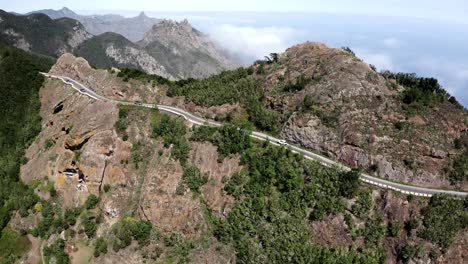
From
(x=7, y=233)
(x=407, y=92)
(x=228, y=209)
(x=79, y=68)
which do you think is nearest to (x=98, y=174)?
(x=7, y=233)

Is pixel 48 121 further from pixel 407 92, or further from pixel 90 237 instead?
pixel 407 92

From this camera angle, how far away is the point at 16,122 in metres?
85.2

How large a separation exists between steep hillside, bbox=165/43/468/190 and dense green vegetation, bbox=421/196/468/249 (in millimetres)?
4897

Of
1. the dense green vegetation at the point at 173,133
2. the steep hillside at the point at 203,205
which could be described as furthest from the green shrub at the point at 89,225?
the dense green vegetation at the point at 173,133

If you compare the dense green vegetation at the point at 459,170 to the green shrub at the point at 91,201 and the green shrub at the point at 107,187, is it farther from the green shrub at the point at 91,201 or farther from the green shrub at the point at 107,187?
the green shrub at the point at 91,201

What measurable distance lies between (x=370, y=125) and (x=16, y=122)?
257 feet

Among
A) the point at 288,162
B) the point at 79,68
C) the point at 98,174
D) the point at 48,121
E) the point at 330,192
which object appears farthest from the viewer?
the point at 79,68

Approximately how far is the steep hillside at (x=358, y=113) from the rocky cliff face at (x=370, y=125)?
140mm

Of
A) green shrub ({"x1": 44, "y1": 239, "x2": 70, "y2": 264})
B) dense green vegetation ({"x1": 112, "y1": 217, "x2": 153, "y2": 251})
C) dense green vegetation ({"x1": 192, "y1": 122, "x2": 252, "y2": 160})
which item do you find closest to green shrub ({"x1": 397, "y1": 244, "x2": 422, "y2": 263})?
dense green vegetation ({"x1": 192, "y1": 122, "x2": 252, "y2": 160})

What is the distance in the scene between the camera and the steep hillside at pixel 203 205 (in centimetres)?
4984

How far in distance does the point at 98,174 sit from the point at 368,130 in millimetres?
46090

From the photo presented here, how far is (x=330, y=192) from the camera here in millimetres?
52656

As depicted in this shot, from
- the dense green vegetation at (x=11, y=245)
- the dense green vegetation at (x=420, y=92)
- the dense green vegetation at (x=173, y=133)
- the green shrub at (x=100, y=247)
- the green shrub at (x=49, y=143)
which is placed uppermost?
the dense green vegetation at (x=420, y=92)

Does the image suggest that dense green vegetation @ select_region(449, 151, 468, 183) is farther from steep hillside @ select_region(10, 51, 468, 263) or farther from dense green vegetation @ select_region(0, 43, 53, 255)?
dense green vegetation @ select_region(0, 43, 53, 255)
